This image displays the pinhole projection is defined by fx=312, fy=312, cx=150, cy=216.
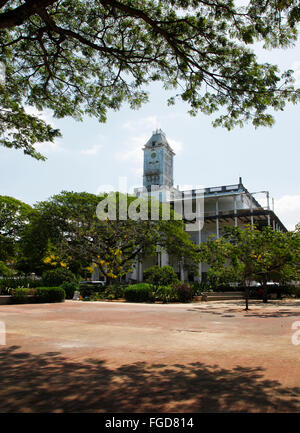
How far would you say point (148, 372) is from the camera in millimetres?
4457

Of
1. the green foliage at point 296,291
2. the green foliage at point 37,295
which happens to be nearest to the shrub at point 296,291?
the green foliage at point 296,291

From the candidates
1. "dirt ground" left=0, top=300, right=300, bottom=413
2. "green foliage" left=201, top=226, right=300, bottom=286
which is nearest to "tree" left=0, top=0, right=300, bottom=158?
"dirt ground" left=0, top=300, right=300, bottom=413

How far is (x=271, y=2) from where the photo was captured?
5930 millimetres

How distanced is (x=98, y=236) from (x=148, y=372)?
2159cm

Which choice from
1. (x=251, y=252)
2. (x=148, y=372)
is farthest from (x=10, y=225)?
(x=148, y=372)

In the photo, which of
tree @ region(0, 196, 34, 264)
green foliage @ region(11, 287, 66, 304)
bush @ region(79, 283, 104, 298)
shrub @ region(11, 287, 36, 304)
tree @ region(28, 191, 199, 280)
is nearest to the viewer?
shrub @ region(11, 287, 36, 304)

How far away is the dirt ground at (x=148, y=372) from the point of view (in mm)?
3291

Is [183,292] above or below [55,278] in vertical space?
below

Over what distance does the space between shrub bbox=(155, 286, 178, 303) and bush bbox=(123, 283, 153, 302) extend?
498 millimetres

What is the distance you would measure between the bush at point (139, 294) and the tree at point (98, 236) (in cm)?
385

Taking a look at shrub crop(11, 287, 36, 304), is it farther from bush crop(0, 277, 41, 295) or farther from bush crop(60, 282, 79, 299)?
bush crop(60, 282, 79, 299)

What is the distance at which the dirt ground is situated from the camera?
3291mm

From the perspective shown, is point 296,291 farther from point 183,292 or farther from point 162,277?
point 183,292
